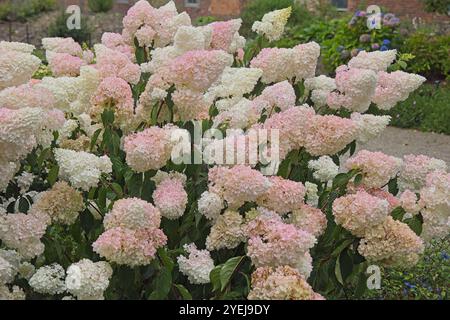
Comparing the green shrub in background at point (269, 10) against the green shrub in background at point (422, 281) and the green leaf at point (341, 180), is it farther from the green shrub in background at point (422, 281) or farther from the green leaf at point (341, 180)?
the green leaf at point (341, 180)

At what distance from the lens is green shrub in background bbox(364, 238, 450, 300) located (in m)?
3.68

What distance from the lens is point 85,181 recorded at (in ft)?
7.43

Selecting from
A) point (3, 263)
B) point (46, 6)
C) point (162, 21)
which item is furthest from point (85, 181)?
point (46, 6)

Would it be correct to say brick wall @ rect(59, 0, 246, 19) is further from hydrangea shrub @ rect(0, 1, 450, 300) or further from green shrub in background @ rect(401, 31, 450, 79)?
hydrangea shrub @ rect(0, 1, 450, 300)

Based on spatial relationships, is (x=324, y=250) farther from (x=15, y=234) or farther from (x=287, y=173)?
(x=15, y=234)

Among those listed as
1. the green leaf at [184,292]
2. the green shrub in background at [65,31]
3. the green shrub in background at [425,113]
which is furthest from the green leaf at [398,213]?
the green shrub in background at [65,31]

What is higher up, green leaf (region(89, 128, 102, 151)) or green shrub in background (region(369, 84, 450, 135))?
green leaf (region(89, 128, 102, 151))

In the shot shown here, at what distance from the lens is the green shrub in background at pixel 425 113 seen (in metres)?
8.82

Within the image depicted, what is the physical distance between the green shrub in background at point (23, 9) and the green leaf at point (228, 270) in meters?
14.6

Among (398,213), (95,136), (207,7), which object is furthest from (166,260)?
(207,7)

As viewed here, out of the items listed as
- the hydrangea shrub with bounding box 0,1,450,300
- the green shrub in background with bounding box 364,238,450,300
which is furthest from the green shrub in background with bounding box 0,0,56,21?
the hydrangea shrub with bounding box 0,1,450,300

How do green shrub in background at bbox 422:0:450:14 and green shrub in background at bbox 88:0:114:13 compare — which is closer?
green shrub in background at bbox 422:0:450:14

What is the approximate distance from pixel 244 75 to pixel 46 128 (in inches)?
29.2

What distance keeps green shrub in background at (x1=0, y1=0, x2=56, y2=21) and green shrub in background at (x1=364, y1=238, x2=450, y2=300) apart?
1304 centimetres
